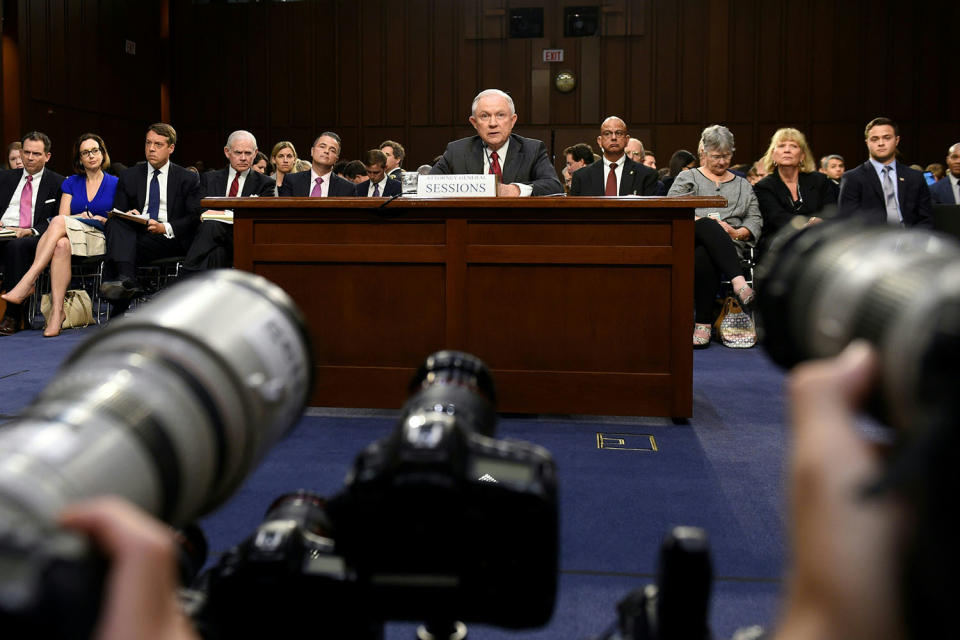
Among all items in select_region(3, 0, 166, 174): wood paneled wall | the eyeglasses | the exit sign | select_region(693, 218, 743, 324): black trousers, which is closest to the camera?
the eyeglasses

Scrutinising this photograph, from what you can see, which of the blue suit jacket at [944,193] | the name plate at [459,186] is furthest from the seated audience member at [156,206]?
the blue suit jacket at [944,193]

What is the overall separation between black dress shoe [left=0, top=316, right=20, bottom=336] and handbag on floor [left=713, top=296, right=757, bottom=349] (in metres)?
4.12

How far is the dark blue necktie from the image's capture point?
17.0 feet

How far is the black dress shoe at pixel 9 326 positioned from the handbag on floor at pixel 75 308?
170mm

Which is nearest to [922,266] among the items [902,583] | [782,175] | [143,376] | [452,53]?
[902,583]

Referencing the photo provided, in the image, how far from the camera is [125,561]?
0.38m

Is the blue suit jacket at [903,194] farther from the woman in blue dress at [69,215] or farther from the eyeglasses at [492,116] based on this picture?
the woman in blue dress at [69,215]

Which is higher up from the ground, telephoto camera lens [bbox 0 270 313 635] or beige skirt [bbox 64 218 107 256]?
beige skirt [bbox 64 218 107 256]

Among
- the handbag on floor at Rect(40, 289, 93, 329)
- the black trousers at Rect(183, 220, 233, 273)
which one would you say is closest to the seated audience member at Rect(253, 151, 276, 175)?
the handbag on floor at Rect(40, 289, 93, 329)

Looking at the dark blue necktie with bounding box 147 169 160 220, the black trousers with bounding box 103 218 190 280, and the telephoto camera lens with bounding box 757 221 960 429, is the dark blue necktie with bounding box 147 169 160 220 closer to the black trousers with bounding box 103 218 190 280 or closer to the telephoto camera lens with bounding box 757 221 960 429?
the black trousers with bounding box 103 218 190 280

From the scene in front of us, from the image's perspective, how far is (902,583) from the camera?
36cm

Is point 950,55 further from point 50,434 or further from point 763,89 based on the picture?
point 50,434

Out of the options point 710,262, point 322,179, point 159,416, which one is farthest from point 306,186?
point 159,416

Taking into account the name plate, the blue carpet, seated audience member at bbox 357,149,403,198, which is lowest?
the blue carpet
